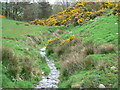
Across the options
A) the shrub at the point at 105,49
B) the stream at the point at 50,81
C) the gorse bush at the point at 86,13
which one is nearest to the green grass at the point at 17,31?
the gorse bush at the point at 86,13

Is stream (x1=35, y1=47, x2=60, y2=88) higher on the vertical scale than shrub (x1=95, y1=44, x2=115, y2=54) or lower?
lower

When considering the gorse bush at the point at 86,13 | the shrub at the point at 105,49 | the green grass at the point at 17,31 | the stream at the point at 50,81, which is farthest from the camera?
the gorse bush at the point at 86,13

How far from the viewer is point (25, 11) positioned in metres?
45.3

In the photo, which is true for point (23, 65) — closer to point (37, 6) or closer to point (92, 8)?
point (92, 8)

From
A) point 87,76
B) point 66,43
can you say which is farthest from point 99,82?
point 66,43

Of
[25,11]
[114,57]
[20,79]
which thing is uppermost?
[25,11]

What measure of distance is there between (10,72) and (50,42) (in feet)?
32.0

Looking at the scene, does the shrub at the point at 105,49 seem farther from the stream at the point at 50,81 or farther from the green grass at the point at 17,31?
the green grass at the point at 17,31

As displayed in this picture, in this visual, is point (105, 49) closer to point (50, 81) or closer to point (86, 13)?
point (50, 81)

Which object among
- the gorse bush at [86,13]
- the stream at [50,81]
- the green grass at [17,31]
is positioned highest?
the gorse bush at [86,13]

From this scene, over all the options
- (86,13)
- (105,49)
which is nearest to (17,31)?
(86,13)

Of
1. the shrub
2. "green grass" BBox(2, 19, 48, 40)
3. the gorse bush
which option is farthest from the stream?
the gorse bush

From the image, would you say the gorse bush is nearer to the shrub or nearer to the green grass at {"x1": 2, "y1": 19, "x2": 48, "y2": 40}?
the green grass at {"x1": 2, "y1": 19, "x2": 48, "y2": 40}

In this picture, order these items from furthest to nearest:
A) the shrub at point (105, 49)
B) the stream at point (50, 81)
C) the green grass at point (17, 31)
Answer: the green grass at point (17, 31) < the shrub at point (105, 49) < the stream at point (50, 81)
